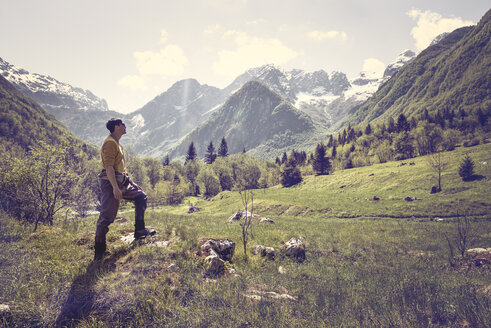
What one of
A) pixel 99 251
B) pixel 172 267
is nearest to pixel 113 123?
pixel 99 251

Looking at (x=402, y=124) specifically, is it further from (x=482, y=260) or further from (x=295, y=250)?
(x=295, y=250)

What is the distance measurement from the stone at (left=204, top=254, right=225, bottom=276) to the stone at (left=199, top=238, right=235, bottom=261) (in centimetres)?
66

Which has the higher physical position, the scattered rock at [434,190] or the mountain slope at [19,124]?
the mountain slope at [19,124]

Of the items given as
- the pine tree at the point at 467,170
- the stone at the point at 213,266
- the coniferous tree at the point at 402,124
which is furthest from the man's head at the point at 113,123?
the coniferous tree at the point at 402,124

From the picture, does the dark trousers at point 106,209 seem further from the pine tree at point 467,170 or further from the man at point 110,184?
the pine tree at point 467,170

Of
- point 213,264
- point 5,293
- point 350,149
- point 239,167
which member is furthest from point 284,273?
point 350,149

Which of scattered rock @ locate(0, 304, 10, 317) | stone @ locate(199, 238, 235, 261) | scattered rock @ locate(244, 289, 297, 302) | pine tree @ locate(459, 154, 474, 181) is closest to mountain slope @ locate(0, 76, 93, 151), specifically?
stone @ locate(199, 238, 235, 261)

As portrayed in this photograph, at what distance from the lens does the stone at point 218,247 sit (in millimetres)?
7950

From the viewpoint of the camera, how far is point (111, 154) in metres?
6.24

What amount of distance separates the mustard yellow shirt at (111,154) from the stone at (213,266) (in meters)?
3.94

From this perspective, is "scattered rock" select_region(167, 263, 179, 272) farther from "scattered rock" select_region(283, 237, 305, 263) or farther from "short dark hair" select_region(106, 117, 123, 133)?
"scattered rock" select_region(283, 237, 305, 263)

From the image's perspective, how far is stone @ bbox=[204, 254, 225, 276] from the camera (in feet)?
22.3

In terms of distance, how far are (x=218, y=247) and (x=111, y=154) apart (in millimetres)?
4969

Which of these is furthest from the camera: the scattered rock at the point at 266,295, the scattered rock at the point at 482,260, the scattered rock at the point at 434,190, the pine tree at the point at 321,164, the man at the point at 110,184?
the pine tree at the point at 321,164
